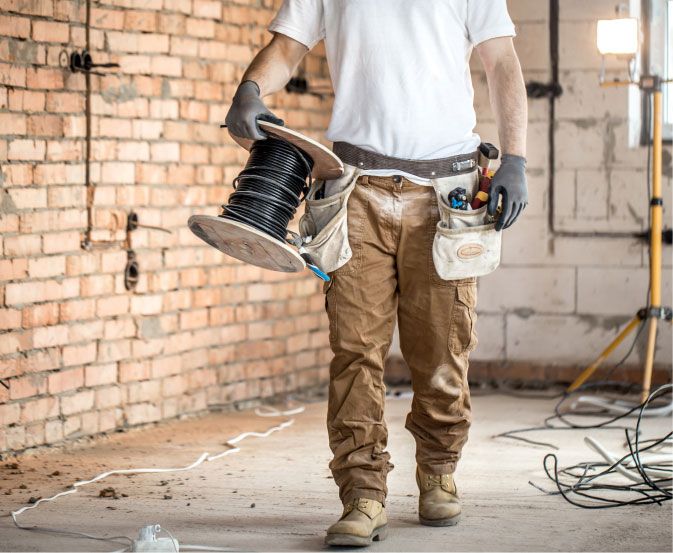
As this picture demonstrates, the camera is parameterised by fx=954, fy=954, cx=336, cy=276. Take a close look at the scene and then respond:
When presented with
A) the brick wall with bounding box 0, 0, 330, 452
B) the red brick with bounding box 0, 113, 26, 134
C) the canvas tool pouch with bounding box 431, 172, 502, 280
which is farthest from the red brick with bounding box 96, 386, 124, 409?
the canvas tool pouch with bounding box 431, 172, 502, 280

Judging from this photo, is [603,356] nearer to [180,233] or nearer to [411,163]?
[180,233]

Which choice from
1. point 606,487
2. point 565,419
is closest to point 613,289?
point 565,419

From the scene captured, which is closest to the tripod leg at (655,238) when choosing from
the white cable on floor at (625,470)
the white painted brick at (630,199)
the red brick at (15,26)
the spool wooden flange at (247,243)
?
the white painted brick at (630,199)

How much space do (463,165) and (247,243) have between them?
609mm

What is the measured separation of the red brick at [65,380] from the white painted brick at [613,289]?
242cm

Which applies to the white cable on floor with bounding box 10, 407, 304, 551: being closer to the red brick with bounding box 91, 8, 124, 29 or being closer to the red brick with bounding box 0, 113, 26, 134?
the red brick with bounding box 0, 113, 26, 134

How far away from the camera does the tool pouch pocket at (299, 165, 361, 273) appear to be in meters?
2.43

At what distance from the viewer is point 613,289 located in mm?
4641

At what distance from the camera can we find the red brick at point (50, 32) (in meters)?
3.43

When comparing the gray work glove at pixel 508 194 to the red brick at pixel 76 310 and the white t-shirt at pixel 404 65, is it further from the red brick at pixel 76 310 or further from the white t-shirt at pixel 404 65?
the red brick at pixel 76 310

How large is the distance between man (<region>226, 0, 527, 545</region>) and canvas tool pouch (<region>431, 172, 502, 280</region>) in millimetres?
39

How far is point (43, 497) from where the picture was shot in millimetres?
Answer: 2918

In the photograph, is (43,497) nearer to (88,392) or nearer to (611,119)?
(88,392)

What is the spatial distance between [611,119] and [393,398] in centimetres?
171
